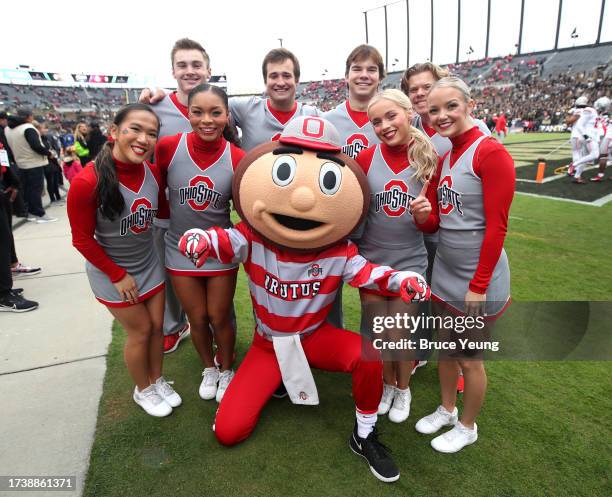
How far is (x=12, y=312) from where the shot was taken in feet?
13.0

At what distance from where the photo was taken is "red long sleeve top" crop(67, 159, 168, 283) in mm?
2061

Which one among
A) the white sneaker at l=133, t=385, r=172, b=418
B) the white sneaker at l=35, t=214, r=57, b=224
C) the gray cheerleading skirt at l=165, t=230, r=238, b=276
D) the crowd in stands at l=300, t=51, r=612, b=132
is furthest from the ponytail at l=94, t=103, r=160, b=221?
the crowd in stands at l=300, t=51, r=612, b=132

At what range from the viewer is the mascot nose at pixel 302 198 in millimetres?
1887

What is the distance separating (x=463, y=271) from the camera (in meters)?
2.07

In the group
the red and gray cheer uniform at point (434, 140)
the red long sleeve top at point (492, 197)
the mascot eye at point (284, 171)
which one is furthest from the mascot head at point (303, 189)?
the red and gray cheer uniform at point (434, 140)

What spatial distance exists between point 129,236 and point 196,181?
49 cm

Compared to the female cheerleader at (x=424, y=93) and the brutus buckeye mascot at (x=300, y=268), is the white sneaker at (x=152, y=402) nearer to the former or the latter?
the brutus buckeye mascot at (x=300, y=268)

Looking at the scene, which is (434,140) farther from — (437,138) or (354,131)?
(354,131)

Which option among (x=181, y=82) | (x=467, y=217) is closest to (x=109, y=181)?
(x=181, y=82)

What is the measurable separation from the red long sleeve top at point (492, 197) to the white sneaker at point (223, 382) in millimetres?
1728

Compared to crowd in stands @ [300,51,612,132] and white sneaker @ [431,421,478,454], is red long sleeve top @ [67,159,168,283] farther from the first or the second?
crowd in stands @ [300,51,612,132]

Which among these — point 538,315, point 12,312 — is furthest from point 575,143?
point 12,312

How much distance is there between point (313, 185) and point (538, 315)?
2837 millimetres

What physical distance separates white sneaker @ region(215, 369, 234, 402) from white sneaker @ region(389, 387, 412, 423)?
110 centimetres
